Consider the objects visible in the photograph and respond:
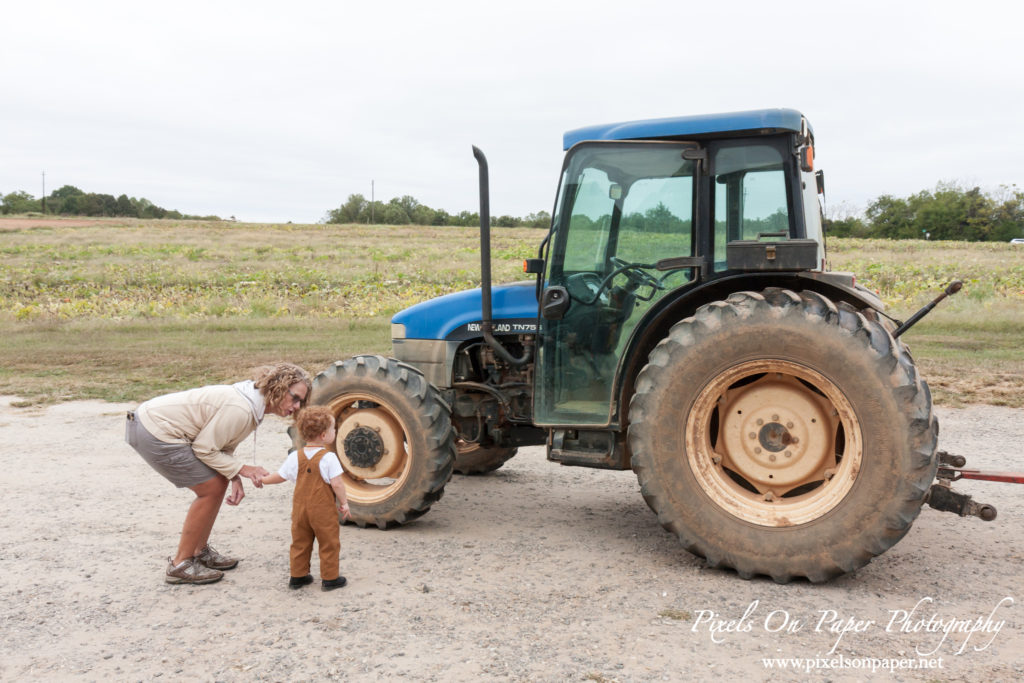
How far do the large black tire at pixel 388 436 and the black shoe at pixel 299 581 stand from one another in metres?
0.98

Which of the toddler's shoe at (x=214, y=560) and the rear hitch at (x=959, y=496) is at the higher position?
the rear hitch at (x=959, y=496)

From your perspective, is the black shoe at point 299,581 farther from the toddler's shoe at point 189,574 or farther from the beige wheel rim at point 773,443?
the beige wheel rim at point 773,443

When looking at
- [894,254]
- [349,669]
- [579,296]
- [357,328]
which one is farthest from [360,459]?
[894,254]

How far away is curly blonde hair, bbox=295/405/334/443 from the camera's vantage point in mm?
4293

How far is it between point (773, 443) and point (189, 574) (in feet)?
10.5

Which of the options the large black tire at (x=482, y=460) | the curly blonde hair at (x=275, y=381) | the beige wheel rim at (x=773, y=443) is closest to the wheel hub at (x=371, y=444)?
the curly blonde hair at (x=275, y=381)

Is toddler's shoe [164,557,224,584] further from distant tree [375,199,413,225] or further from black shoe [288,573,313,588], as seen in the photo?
distant tree [375,199,413,225]

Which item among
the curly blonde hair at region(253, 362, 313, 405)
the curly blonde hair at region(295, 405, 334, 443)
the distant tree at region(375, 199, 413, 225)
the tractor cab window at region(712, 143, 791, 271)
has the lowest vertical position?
the curly blonde hair at region(295, 405, 334, 443)

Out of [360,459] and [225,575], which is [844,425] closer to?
[360,459]

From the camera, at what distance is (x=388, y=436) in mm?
5383

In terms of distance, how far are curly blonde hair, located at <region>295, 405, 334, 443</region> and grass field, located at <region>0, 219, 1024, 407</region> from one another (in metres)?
6.75

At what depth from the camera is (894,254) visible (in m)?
36.9

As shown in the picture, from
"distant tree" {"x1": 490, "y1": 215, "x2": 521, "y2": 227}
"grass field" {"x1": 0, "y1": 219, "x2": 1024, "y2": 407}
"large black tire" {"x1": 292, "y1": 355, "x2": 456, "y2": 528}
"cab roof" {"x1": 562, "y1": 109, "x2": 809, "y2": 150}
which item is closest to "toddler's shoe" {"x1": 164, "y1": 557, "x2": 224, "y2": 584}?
"large black tire" {"x1": 292, "y1": 355, "x2": 456, "y2": 528}

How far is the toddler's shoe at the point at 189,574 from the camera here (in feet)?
14.4
